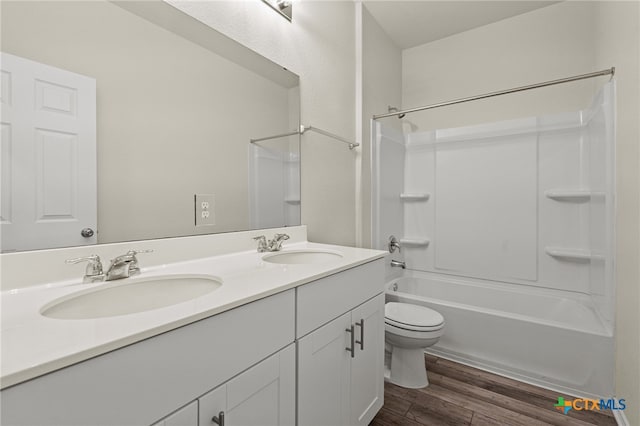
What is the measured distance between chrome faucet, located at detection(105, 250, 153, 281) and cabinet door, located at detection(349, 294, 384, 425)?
828 mm

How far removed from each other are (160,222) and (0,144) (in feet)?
1.54

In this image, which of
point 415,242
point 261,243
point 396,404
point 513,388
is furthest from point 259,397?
point 415,242

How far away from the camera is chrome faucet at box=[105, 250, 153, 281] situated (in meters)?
0.89

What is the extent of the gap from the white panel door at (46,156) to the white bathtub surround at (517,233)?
75.3 inches

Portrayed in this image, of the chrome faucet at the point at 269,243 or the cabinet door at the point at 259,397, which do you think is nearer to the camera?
the cabinet door at the point at 259,397

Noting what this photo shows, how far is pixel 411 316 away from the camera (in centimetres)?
187

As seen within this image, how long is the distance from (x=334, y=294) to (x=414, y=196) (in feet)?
6.49

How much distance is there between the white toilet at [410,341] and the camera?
1.71m

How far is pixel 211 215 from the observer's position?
4.25 feet

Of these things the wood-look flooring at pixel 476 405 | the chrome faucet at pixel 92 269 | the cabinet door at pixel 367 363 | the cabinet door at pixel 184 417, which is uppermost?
the chrome faucet at pixel 92 269

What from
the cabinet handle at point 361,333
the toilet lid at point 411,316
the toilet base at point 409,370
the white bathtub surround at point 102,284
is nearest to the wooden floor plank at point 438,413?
the toilet base at point 409,370

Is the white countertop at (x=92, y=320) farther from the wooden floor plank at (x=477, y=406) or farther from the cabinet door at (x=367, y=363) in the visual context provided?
Result: the wooden floor plank at (x=477, y=406)

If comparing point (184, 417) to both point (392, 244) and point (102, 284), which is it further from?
point (392, 244)

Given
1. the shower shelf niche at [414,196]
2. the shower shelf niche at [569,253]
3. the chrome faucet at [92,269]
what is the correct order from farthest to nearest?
the shower shelf niche at [414,196] < the shower shelf niche at [569,253] < the chrome faucet at [92,269]
